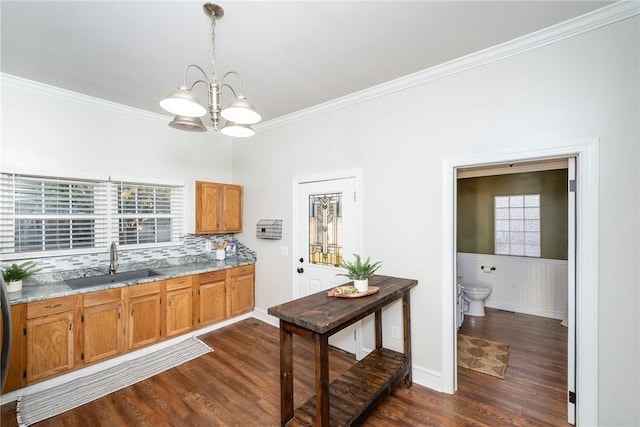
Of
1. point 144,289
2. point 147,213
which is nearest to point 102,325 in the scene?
point 144,289

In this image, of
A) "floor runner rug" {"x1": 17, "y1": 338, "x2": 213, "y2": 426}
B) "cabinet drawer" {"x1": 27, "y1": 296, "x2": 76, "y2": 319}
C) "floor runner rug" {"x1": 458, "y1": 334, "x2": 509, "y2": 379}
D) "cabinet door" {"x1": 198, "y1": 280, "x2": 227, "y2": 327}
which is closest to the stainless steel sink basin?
"cabinet drawer" {"x1": 27, "y1": 296, "x2": 76, "y2": 319}

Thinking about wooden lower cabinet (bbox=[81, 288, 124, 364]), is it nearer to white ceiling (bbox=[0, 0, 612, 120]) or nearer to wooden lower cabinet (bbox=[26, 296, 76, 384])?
wooden lower cabinet (bbox=[26, 296, 76, 384])

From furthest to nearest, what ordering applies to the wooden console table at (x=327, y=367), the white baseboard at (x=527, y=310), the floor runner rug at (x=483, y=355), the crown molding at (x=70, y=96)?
the white baseboard at (x=527, y=310) < the floor runner rug at (x=483, y=355) < the crown molding at (x=70, y=96) < the wooden console table at (x=327, y=367)

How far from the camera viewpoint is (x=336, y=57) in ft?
7.65

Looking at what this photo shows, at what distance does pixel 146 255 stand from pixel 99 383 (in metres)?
1.47

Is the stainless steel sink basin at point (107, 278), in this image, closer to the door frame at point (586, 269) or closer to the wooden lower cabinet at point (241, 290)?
the wooden lower cabinet at point (241, 290)

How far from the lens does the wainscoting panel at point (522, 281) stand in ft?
13.1

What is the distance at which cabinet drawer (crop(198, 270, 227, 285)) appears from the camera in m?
3.57

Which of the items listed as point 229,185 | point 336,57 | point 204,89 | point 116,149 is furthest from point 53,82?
point 336,57

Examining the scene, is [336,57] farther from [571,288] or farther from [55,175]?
[55,175]

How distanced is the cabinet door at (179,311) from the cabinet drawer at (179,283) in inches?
1.6

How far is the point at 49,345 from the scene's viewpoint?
248cm

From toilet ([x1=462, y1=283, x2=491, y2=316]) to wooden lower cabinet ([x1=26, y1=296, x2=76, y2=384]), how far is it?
4816 millimetres

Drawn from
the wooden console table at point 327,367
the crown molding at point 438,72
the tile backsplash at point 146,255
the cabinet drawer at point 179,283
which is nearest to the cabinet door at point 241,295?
the tile backsplash at point 146,255
